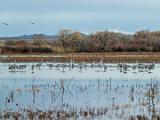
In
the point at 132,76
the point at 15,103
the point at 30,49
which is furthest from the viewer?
the point at 30,49

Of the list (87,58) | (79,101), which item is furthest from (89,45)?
(79,101)

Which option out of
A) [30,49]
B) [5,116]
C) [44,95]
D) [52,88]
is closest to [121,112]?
[5,116]

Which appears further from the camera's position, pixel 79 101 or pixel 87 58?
pixel 87 58

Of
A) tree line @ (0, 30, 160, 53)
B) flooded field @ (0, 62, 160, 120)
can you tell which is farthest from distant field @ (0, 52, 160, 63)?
flooded field @ (0, 62, 160, 120)

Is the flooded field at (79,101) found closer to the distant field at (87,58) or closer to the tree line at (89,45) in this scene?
the distant field at (87,58)

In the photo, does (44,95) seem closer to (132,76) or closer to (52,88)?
(52,88)

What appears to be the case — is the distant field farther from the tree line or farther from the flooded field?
the flooded field

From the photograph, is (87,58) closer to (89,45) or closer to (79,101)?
(89,45)

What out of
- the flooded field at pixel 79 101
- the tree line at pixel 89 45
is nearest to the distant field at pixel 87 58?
the tree line at pixel 89 45

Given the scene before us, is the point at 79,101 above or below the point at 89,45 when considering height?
below

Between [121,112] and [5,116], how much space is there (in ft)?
10.3

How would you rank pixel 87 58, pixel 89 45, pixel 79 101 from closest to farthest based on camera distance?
pixel 79 101
pixel 87 58
pixel 89 45

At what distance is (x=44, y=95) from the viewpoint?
18.7m

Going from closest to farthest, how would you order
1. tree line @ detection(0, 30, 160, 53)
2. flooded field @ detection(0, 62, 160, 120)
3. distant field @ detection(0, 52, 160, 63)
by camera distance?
1. flooded field @ detection(0, 62, 160, 120)
2. distant field @ detection(0, 52, 160, 63)
3. tree line @ detection(0, 30, 160, 53)
